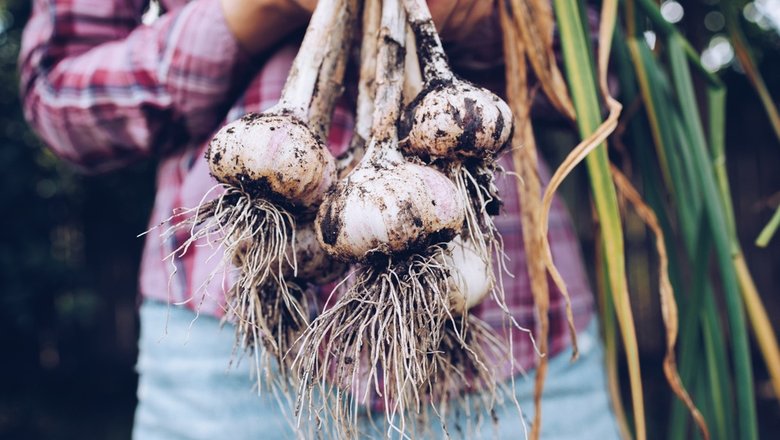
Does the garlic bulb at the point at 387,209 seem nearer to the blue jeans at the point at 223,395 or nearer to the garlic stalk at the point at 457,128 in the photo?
the garlic stalk at the point at 457,128

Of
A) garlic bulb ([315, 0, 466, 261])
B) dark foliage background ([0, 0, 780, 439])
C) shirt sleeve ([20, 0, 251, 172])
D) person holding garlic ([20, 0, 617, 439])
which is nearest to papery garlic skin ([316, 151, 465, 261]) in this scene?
garlic bulb ([315, 0, 466, 261])

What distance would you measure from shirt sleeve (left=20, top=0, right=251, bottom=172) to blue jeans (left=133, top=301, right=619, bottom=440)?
0.56 ft

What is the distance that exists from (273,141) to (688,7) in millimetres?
2225

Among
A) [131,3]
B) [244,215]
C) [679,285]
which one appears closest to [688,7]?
[679,285]

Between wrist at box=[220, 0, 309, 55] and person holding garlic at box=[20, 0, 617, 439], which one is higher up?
wrist at box=[220, 0, 309, 55]

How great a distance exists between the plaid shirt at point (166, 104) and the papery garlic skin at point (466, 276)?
135mm

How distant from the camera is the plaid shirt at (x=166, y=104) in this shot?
59cm

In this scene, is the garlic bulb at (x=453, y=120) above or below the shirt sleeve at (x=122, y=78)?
above

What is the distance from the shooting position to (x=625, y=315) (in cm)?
53

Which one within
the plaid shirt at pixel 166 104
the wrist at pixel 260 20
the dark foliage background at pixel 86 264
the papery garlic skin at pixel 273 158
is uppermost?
the wrist at pixel 260 20

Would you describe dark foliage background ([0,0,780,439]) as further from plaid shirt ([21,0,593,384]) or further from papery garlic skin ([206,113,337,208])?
papery garlic skin ([206,113,337,208])

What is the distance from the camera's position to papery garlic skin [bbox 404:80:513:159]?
A: 42 cm

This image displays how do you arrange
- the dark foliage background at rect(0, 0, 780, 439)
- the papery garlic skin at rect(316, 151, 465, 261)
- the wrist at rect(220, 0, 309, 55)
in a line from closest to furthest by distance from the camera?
the papery garlic skin at rect(316, 151, 465, 261), the wrist at rect(220, 0, 309, 55), the dark foliage background at rect(0, 0, 780, 439)

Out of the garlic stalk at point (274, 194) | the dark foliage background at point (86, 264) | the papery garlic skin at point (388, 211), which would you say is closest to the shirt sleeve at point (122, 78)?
the garlic stalk at point (274, 194)
